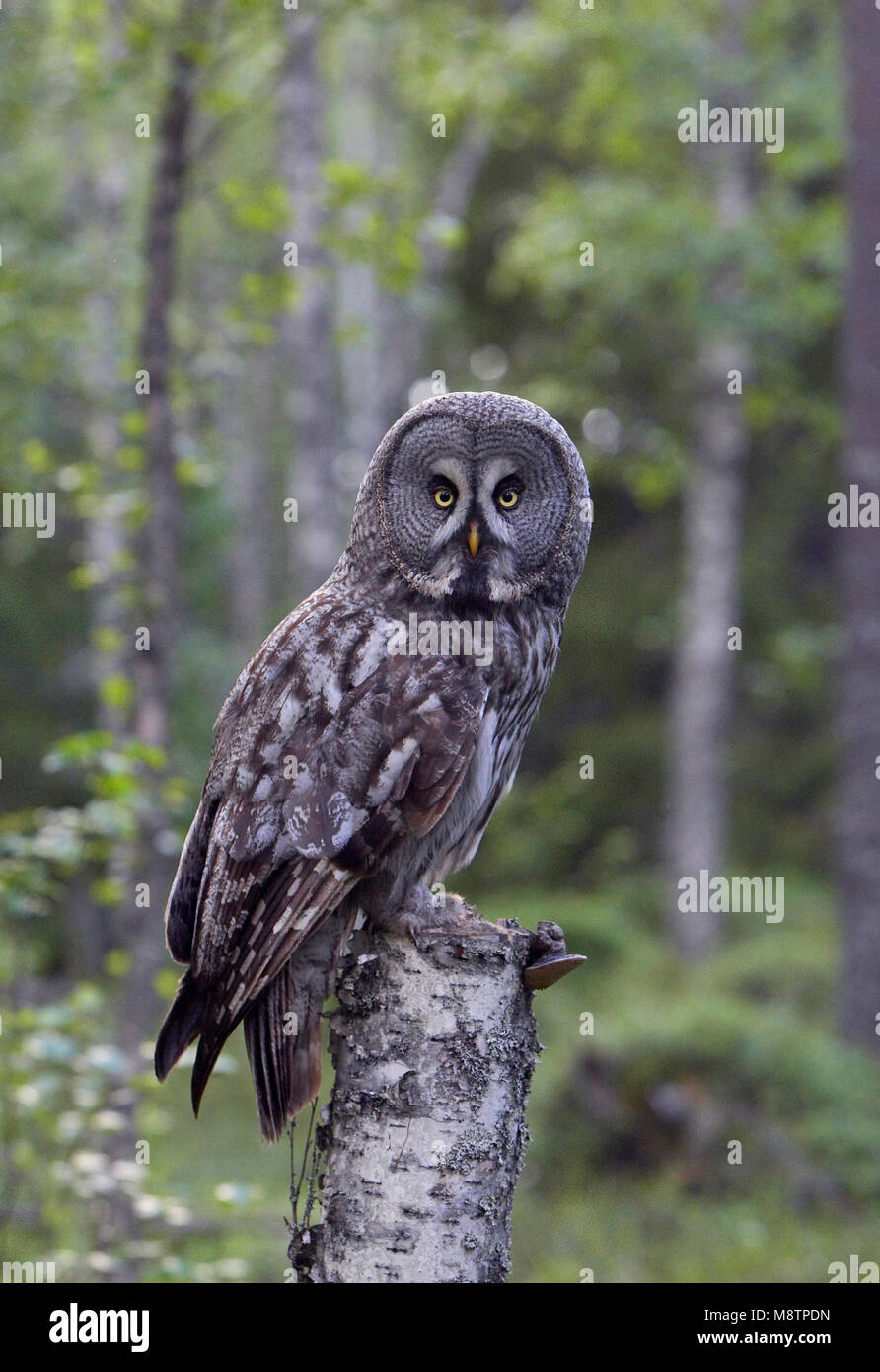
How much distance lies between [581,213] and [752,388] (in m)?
1.87

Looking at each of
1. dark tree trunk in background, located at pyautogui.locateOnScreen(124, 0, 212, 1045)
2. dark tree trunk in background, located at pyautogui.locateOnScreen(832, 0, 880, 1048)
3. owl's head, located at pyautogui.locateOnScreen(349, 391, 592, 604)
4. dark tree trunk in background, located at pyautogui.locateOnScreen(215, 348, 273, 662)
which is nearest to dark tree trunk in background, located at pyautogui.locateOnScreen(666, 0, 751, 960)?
dark tree trunk in background, located at pyautogui.locateOnScreen(832, 0, 880, 1048)

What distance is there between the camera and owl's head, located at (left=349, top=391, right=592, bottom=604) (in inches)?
115

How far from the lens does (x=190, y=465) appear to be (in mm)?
4125

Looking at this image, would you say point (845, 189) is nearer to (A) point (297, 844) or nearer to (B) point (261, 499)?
(A) point (297, 844)

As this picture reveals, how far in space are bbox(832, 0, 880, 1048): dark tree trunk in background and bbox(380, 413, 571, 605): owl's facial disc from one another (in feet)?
16.6

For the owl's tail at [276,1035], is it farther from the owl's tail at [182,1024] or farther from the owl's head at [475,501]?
the owl's head at [475,501]

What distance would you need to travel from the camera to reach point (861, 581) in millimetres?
7746

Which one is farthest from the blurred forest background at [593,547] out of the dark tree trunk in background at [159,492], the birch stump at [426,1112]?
the birch stump at [426,1112]

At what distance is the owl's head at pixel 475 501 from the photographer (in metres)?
2.92

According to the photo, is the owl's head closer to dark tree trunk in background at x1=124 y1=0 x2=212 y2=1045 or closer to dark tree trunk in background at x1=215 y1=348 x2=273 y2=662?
dark tree trunk in background at x1=124 y1=0 x2=212 y2=1045

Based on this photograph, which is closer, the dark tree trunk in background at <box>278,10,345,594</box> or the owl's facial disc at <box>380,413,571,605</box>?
the owl's facial disc at <box>380,413,571,605</box>

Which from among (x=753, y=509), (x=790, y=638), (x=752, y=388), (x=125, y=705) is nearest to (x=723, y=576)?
(x=790, y=638)

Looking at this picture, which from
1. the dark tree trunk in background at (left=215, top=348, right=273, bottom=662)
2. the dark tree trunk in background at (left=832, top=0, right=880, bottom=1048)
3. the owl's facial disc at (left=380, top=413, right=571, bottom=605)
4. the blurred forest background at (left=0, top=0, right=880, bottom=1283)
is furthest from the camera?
the dark tree trunk in background at (left=215, top=348, right=273, bottom=662)

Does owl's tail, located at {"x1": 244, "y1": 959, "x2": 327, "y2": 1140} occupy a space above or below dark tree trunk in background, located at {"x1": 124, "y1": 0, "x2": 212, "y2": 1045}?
below
